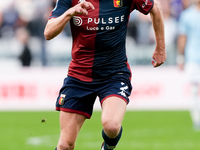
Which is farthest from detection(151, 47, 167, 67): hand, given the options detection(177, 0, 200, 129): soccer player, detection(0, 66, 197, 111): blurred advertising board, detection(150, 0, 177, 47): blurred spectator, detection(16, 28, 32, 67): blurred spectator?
detection(16, 28, 32, 67): blurred spectator

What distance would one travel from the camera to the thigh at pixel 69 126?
5785 millimetres

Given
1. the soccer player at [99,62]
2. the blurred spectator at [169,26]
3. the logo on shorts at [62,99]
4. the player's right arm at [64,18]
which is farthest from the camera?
the blurred spectator at [169,26]

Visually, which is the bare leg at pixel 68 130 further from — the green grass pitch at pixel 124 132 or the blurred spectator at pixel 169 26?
the blurred spectator at pixel 169 26

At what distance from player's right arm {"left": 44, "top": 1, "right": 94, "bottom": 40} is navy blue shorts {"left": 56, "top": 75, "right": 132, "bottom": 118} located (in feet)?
2.84

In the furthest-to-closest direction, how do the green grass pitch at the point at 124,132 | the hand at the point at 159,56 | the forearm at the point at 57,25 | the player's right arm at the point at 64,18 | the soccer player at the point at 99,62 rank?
the green grass pitch at the point at 124,132, the hand at the point at 159,56, the soccer player at the point at 99,62, the forearm at the point at 57,25, the player's right arm at the point at 64,18

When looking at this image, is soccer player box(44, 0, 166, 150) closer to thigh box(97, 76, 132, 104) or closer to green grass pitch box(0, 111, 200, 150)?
thigh box(97, 76, 132, 104)

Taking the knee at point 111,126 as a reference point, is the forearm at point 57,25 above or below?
above

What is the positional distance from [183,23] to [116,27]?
5144 millimetres

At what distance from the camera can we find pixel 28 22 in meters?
15.7

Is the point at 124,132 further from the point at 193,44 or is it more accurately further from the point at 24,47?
the point at 24,47

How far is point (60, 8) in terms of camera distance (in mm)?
5637

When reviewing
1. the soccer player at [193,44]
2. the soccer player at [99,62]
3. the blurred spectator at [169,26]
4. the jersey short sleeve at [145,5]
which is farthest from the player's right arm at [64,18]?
the blurred spectator at [169,26]

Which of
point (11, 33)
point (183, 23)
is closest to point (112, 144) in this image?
point (183, 23)

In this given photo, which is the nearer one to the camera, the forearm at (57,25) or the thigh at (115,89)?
the forearm at (57,25)
